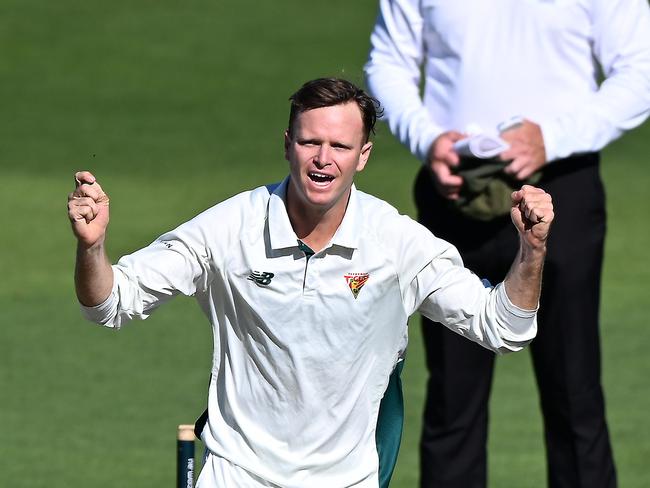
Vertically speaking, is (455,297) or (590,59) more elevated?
(590,59)

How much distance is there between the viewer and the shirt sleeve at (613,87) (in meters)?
5.77

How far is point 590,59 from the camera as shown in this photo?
19.5 feet

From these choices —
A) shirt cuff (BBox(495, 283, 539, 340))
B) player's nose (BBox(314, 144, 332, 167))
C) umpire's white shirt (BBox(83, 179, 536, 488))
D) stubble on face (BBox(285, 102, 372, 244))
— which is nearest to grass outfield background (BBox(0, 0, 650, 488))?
stubble on face (BBox(285, 102, 372, 244))

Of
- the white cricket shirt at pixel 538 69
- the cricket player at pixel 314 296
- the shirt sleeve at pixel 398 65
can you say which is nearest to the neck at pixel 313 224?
the cricket player at pixel 314 296

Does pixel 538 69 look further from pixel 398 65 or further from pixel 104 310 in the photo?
pixel 104 310

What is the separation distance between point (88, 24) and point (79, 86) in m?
1.94

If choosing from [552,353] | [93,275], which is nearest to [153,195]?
[552,353]

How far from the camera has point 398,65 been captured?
6.15 meters

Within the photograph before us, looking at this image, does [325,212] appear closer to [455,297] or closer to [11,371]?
[455,297]

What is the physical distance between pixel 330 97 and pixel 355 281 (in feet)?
1.71

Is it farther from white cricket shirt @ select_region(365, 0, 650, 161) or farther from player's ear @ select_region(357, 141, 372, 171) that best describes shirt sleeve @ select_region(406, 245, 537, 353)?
white cricket shirt @ select_region(365, 0, 650, 161)

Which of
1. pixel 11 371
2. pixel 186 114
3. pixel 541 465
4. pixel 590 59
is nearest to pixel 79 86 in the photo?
pixel 186 114

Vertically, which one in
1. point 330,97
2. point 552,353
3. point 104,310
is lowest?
point 552,353

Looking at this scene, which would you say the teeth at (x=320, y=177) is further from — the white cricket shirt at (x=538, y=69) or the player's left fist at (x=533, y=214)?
the white cricket shirt at (x=538, y=69)
